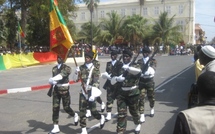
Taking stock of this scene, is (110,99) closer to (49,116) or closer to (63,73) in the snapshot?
(63,73)

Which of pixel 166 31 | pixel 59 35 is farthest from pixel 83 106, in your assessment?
pixel 166 31

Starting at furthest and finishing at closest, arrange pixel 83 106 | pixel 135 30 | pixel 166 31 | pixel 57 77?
pixel 166 31, pixel 135 30, pixel 57 77, pixel 83 106

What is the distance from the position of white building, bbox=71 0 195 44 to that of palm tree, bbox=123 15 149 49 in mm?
12069

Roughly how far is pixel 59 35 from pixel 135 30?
48394 millimetres

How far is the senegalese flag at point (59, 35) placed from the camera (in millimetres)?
6320

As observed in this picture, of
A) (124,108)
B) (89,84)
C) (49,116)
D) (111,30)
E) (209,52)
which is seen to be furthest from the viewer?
(111,30)

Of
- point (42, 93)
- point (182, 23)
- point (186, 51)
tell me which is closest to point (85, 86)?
point (42, 93)

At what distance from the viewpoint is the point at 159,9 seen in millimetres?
66812

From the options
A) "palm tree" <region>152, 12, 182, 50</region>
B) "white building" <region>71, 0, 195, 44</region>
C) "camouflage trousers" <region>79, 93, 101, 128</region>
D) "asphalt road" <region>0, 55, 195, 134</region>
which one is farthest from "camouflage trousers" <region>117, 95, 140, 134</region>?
"white building" <region>71, 0, 195, 44</region>

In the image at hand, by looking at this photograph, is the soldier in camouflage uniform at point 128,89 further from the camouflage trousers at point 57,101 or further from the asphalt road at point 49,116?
the camouflage trousers at point 57,101

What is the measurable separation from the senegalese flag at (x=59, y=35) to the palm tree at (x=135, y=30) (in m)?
47.7

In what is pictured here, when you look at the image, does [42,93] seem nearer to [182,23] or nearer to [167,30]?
[167,30]

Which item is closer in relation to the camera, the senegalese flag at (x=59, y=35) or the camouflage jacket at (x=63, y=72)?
the senegalese flag at (x=59, y=35)

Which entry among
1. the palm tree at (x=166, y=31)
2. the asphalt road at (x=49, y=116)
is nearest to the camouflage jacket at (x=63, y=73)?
the asphalt road at (x=49, y=116)
